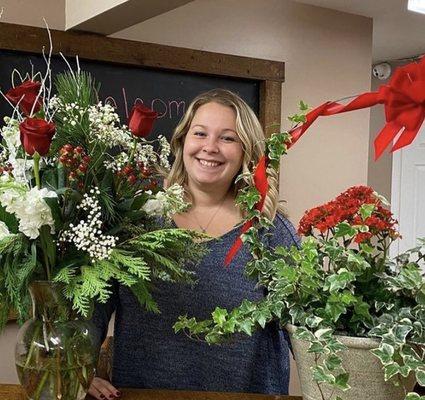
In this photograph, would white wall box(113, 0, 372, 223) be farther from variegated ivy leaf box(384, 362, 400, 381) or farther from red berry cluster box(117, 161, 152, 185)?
variegated ivy leaf box(384, 362, 400, 381)

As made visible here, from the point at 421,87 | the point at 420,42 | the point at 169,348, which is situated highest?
the point at 420,42

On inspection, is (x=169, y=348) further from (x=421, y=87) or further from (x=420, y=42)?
(x=420, y=42)

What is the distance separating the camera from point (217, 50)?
2.52m

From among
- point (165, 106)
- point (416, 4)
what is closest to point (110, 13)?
point (165, 106)

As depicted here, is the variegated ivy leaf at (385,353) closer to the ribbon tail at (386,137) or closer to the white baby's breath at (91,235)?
the ribbon tail at (386,137)

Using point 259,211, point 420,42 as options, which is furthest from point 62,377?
point 420,42

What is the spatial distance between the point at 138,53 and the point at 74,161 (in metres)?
1.43

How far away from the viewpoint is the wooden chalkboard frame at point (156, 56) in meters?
2.04

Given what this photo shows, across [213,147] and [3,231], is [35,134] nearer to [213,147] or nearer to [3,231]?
[3,231]

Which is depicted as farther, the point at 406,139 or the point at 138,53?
the point at 138,53

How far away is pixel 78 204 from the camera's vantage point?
0.93 metres

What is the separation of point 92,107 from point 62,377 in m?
0.45

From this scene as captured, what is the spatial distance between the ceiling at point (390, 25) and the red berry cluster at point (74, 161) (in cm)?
209

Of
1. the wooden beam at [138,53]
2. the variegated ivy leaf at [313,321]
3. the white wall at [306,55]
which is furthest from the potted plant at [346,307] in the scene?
the white wall at [306,55]
